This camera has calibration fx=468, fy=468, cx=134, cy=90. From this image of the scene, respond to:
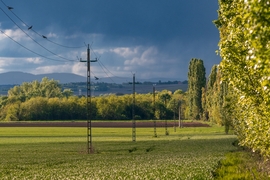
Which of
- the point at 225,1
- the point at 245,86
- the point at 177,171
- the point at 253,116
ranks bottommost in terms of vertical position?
the point at 177,171

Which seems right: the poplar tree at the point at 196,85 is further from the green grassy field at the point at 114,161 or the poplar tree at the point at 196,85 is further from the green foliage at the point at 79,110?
the green grassy field at the point at 114,161

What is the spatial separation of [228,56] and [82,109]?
16119 cm

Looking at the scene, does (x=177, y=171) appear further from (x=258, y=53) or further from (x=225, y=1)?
(x=258, y=53)

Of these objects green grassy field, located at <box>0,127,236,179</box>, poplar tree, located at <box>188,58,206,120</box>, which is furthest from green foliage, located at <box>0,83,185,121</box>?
green grassy field, located at <box>0,127,236,179</box>

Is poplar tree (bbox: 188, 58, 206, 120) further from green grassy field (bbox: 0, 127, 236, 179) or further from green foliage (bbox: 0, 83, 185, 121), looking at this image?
green grassy field (bbox: 0, 127, 236, 179)

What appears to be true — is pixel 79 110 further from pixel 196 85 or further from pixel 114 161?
pixel 114 161

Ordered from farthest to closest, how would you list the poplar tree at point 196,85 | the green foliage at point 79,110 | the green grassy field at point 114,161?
the green foliage at point 79,110, the poplar tree at point 196,85, the green grassy field at point 114,161

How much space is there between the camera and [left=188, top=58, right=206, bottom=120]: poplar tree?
528ft

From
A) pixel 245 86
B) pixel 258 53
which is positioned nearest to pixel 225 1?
pixel 245 86

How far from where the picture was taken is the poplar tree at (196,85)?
161 meters

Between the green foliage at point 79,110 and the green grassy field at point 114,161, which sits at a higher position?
the green foliage at point 79,110

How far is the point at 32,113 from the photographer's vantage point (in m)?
175

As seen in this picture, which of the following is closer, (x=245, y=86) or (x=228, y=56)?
(x=228, y=56)

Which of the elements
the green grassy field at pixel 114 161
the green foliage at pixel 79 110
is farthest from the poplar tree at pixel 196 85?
the green grassy field at pixel 114 161
